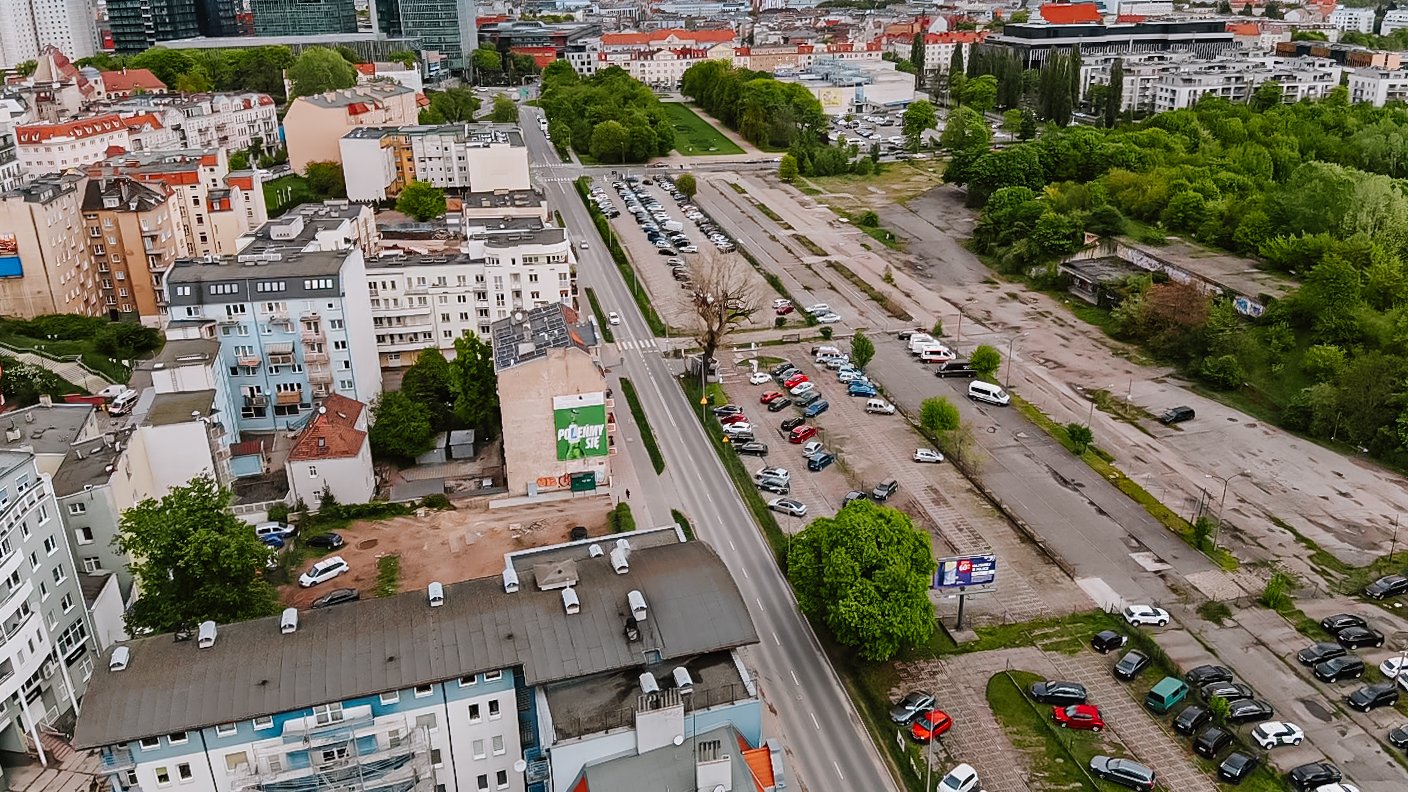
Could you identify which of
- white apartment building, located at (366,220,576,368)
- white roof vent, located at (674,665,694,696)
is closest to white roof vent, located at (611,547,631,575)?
white roof vent, located at (674,665,694,696)

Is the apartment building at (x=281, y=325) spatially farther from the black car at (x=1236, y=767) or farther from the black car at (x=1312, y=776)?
the black car at (x=1312, y=776)

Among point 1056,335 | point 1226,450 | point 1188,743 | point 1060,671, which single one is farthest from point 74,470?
point 1056,335

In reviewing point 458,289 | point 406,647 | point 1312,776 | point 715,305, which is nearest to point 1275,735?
point 1312,776

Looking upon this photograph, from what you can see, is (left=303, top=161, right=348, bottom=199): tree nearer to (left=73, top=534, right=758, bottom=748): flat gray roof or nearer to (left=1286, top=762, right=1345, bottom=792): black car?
(left=73, top=534, right=758, bottom=748): flat gray roof

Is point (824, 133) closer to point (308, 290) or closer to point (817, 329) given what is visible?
point (817, 329)

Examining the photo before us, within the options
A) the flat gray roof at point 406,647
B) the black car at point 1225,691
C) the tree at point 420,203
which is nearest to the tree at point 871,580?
the flat gray roof at point 406,647

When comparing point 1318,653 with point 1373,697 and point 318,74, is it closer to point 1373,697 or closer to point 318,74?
point 1373,697
